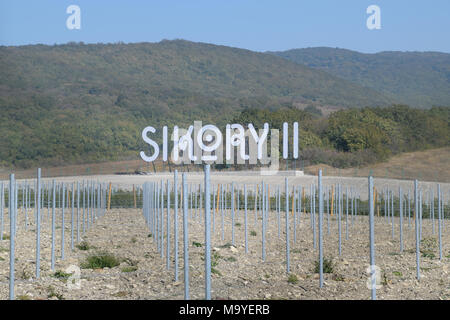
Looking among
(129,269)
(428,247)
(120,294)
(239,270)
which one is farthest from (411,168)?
(120,294)

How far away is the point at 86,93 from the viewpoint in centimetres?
9775

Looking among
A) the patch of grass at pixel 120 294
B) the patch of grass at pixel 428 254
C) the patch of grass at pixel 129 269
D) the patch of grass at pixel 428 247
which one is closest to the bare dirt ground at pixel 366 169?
the patch of grass at pixel 428 247

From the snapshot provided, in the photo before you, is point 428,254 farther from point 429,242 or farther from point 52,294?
point 52,294

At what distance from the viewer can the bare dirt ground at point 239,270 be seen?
1016 centimetres

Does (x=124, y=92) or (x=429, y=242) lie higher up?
Result: (x=124, y=92)

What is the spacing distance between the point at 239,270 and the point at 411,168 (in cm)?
4690

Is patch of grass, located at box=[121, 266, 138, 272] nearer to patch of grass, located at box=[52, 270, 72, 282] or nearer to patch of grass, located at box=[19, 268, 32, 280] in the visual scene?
patch of grass, located at box=[52, 270, 72, 282]

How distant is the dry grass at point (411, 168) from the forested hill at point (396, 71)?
2194 inches

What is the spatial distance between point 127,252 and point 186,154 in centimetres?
4676

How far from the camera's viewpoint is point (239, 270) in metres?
12.8

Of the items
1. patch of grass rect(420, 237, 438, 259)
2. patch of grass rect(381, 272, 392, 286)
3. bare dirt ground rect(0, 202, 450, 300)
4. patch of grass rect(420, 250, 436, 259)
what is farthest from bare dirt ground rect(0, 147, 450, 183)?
patch of grass rect(381, 272, 392, 286)

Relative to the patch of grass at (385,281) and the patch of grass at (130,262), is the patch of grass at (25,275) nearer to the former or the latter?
the patch of grass at (130,262)

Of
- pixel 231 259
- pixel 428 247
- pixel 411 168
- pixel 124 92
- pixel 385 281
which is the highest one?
pixel 124 92
